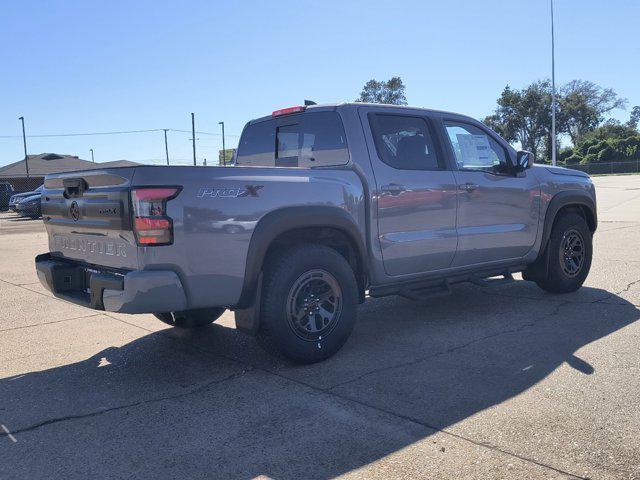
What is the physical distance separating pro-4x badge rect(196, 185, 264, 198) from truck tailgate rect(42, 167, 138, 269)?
0.47m

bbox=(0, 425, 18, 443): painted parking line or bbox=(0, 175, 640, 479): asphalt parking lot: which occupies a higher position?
bbox=(0, 425, 18, 443): painted parking line

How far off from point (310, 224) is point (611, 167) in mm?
70882

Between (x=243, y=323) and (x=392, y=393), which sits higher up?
(x=243, y=323)

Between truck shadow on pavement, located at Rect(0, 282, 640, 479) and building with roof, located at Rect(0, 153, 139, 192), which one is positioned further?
building with roof, located at Rect(0, 153, 139, 192)

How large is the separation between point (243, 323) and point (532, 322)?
294cm

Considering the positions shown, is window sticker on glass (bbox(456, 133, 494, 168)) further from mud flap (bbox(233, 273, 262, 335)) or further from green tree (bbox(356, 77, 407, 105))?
green tree (bbox(356, 77, 407, 105))

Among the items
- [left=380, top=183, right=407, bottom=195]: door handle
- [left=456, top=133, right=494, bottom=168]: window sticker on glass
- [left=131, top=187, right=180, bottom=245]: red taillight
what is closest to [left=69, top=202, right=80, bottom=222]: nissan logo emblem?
[left=131, top=187, right=180, bottom=245]: red taillight

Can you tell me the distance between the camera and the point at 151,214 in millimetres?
3855

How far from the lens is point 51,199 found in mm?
4898

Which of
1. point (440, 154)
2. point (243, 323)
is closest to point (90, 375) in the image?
point (243, 323)

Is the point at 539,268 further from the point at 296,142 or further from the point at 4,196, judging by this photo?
the point at 4,196

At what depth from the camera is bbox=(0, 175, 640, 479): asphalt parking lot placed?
3121 mm

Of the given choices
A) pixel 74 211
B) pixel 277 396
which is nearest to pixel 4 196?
pixel 74 211

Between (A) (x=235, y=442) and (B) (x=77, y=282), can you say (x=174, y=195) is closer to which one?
(B) (x=77, y=282)
